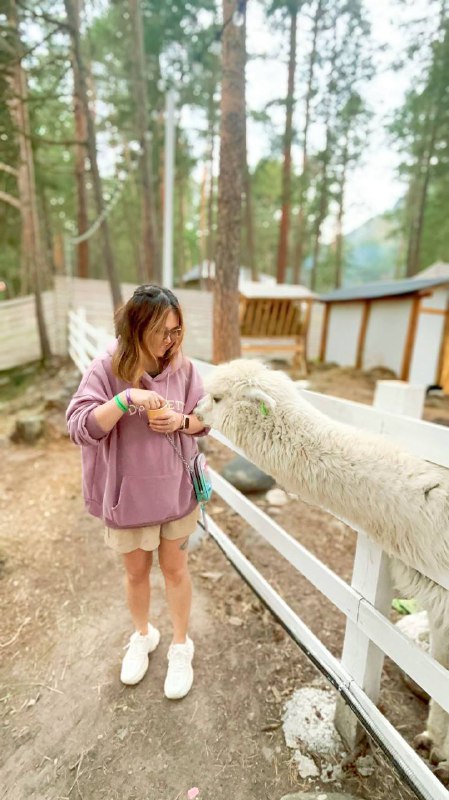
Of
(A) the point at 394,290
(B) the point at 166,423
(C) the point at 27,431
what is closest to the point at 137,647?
(B) the point at 166,423

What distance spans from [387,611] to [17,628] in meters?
2.14

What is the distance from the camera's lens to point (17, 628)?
7.72 feet

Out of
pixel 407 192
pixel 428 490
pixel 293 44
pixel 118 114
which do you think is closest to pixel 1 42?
pixel 118 114

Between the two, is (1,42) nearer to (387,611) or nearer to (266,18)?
(266,18)

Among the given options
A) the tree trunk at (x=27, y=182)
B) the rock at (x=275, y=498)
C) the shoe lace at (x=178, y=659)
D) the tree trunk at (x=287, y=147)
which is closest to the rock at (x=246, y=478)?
the rock at (x=275, y=498)

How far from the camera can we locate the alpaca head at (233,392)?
1.68 meters

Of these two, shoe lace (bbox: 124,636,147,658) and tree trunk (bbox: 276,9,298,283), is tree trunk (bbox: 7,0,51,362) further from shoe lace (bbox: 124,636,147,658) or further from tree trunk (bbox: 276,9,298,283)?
shoe lace (bbox: 124,636,147,658)

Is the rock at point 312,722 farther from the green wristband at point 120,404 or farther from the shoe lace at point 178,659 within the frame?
the green wristband at point 120,404

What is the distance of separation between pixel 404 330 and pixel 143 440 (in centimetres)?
1140

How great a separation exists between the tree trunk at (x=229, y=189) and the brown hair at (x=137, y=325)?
13.4 ft

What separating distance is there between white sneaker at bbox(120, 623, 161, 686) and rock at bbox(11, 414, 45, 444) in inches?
161

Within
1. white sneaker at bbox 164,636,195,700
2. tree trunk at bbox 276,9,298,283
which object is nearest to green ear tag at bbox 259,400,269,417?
white sneaker at bbox 164,636,195,700

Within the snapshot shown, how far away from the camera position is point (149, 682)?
198cm

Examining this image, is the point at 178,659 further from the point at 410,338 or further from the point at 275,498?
the point at 410,338
